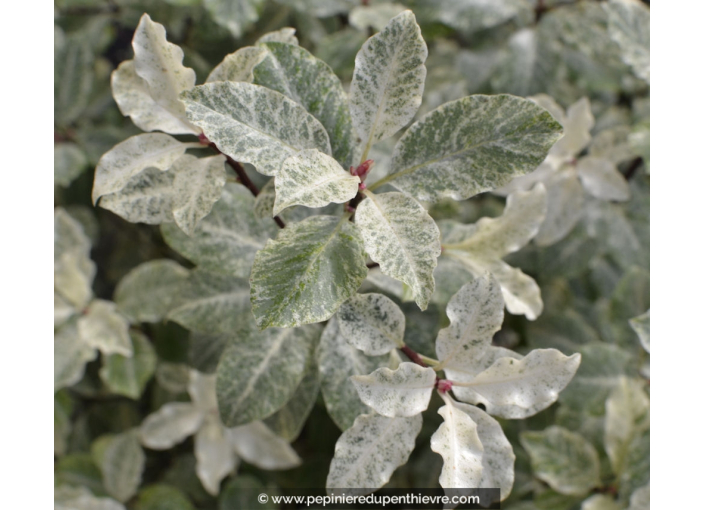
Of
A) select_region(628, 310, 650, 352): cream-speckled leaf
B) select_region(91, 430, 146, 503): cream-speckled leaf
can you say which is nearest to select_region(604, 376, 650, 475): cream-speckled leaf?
select_region(628, 310, 650, 352): cream-speckled leaf

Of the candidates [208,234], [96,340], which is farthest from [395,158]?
[96,340]

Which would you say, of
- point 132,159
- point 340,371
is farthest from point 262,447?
point 132,159

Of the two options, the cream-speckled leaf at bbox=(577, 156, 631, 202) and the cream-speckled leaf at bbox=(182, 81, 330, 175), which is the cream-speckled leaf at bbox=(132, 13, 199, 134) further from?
the cream-speckled leaf at bbox=(577, 156, 631, 202)

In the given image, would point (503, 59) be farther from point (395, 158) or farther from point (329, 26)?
point (395, 158)

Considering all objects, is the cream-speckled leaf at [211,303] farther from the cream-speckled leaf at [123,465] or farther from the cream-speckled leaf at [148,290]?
the cream-speckled leaf at [123,465]

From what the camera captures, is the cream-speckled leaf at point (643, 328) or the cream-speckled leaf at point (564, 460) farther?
the cream-speckled leaf at point (564, 460)

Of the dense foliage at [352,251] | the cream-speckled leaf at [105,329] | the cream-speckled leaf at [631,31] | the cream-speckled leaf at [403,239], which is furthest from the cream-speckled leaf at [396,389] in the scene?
the cream-speckled leaf at [631,31]

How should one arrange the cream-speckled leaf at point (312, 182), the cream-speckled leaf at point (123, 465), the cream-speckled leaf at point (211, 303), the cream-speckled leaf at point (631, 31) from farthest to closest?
the cream-speckled leaf at point (123, 465) → the cream-speckled leaf at point (631, 31) → the cream-speckled leaf at point (211, 303) → the cream-speckled leaf at point (312, 182)
